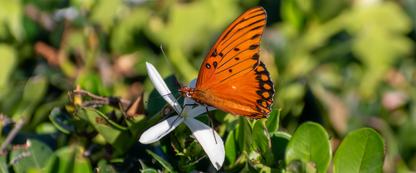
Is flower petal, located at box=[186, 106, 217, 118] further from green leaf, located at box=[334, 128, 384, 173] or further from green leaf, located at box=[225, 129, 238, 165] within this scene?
green leaf, located at box=[334, 128, 384, 173]

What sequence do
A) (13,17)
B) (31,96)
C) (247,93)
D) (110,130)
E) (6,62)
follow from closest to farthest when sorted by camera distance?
(110,130)
(247,93)
(31,96)
(6,62)
(13,17)

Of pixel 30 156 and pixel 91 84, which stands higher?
pixel 91 84

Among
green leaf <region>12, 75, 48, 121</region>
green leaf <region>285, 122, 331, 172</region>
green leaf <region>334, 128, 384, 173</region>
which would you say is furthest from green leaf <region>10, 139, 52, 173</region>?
green leaf <region>334, 128, 384, 173</region>

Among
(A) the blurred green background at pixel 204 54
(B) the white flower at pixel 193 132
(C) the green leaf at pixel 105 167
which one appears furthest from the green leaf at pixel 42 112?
(B) the white flower at pixel 193 132

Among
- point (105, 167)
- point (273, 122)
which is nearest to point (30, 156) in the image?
point (105, 167)

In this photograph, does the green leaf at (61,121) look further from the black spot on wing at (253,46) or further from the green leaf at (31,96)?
the black spot on wing at (253,46)

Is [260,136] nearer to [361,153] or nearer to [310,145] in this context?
[310,145]

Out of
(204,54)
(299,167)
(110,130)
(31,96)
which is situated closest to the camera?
(299,167)
